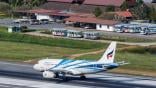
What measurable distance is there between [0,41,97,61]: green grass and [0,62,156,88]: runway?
13.7m

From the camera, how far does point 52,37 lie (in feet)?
469

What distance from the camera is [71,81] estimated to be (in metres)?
86.3

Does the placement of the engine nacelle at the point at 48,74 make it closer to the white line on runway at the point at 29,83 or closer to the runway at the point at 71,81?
the runway at the point at 71,81

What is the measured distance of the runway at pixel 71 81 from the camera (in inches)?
Answer: 3265

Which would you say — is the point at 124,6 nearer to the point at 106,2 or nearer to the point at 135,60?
the point at 106,2

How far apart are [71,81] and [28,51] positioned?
33.4 meters

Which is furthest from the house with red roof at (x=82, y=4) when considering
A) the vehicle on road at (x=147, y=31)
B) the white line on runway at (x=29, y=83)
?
the white line on runway at (x=29, y=83)

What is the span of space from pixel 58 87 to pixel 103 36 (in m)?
66.9

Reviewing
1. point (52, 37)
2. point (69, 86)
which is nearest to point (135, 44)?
point (52, 37)

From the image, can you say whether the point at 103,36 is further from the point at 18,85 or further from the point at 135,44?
the point at 18,85

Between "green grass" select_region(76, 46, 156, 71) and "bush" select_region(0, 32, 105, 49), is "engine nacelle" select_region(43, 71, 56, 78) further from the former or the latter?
"bush" select_region(0, 32, 105, 49)

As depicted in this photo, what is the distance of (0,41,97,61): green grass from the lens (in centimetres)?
11031

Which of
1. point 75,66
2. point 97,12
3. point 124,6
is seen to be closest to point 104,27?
point 97,12

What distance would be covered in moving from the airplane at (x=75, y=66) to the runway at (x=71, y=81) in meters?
1.18
